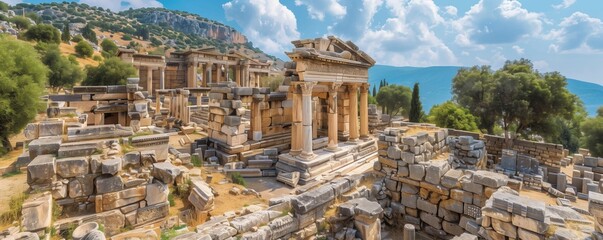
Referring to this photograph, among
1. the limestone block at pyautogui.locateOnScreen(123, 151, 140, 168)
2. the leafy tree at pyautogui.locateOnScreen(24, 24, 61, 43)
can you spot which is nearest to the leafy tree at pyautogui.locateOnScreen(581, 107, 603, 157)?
the limestone block at pyautogui.locateOnScreen(123, 151, 140, 168)

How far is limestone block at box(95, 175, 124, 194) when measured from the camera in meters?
5.26

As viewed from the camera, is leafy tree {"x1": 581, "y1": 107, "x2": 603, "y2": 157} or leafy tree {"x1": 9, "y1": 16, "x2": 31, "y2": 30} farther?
leafy tree {"x1": 9, "y1": 16, "x2": 31, "y2": 30}

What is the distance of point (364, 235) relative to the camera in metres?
5.47

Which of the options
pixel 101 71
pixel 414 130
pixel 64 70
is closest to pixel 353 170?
pixel 414 130

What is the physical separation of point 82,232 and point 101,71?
87.7 feet

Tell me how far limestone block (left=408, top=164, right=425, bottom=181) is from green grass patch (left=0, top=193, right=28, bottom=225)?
805 cm

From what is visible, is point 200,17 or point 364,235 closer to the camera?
point 364,235

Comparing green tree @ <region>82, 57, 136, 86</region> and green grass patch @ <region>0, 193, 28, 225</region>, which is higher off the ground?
green tree @ <region>82, 57, 136, 86</region>

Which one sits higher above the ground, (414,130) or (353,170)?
(414,130)

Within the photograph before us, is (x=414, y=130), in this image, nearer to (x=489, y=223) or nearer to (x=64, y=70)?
(x=489, y=223)

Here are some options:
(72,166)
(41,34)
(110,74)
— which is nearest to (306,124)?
(72,166)

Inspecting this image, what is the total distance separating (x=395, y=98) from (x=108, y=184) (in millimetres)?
39176

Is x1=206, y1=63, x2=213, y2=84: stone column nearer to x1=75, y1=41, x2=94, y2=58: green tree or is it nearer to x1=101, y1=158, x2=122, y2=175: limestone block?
x1=75, y1=41, x2=94, y2=58: green tree

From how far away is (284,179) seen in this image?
9.71 m
